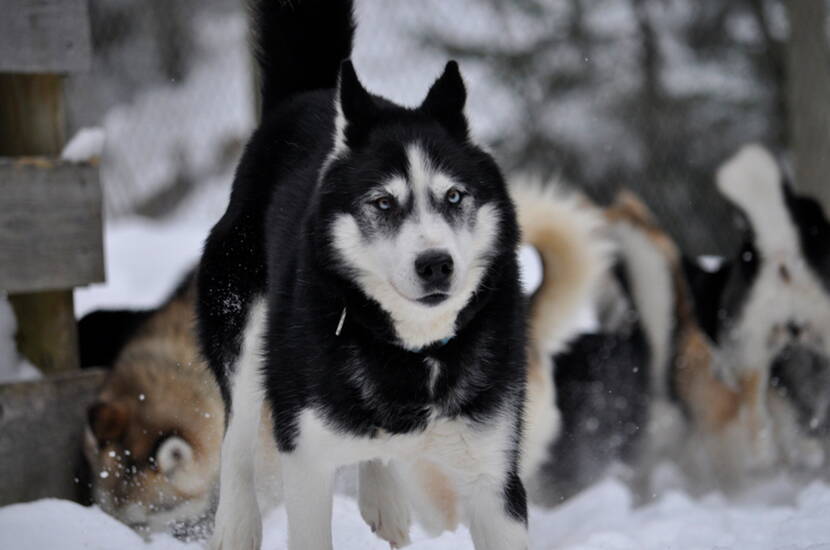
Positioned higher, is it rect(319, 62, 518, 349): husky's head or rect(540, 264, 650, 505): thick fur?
rect(319, 62, 518, 349): husky's head

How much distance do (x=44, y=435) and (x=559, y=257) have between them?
1.91 m

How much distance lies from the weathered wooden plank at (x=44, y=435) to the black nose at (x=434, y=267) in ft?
6.67

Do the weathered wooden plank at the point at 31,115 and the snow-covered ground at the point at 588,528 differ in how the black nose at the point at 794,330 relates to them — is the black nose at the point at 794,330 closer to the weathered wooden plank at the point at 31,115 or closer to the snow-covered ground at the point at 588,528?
the snow-covered ground at the point at 588,528

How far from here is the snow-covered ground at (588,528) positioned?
3.09 meters

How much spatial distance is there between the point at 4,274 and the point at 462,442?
1936 millimetres

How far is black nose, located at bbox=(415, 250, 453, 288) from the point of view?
6.98 feet

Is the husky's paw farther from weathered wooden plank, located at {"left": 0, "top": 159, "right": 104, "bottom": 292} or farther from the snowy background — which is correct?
the snowy background

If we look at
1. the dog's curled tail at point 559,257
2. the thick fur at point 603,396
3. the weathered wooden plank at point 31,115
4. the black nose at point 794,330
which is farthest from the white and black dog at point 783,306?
the weathered wooden plank at point 31,115

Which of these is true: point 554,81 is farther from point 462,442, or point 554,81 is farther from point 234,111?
point 462,442

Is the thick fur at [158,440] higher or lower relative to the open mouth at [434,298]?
lower

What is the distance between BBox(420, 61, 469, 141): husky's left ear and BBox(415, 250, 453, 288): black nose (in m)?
0.46

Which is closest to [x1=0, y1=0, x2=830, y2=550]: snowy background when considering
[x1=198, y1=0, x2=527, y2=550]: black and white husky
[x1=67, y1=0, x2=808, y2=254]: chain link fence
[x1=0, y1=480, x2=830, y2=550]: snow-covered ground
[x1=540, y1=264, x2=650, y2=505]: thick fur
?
[x1=67, y1=0, x2=808, y2=254]: chain link fence

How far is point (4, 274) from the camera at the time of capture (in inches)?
140

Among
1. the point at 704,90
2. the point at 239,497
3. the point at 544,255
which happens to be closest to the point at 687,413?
the point at 544,255
